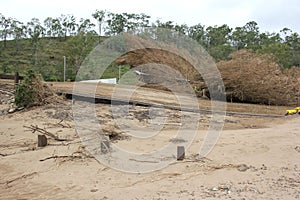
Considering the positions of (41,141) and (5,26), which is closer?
(41,141)

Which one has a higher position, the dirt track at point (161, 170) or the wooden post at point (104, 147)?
A: the wooden post at point (104, 147)

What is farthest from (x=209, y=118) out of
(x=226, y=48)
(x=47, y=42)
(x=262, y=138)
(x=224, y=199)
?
(x=47, y=42)

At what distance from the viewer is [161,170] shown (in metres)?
4.77

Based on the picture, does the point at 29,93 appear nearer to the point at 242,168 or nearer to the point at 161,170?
the point at 161,170

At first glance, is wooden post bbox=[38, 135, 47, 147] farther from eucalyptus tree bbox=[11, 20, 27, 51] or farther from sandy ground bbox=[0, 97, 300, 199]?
eucalyptus tree bbox=[11, 20, 27, 51]

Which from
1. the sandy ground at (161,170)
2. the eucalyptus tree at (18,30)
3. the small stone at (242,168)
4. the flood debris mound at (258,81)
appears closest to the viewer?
the sandy ground at (161,170)

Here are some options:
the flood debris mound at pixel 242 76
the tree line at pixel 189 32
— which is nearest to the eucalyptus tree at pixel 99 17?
the tree line at pixel 189 32

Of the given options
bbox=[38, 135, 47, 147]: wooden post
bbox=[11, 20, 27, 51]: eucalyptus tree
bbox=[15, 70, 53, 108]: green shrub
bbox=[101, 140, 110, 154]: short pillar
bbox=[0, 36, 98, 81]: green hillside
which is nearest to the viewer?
bbox=[101, 140, 110, 154]: short pillar

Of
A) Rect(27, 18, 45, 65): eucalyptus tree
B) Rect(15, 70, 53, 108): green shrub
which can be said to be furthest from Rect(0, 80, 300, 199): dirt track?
Rect(27, 18, 45, 65): eucalyptus tree

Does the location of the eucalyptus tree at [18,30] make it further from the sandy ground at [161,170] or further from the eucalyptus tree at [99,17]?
the sandy ground at [161,170]

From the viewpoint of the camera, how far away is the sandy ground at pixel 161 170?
3.96 meters

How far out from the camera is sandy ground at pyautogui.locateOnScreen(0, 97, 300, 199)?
3.96 m

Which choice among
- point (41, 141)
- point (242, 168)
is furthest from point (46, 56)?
point (242, 168)

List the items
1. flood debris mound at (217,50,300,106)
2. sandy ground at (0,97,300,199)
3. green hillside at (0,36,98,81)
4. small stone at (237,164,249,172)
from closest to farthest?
sandy ground at (0,97,300,199) → small stone at (237,164,249,172) → flood debris mound at (217,50,300,106) → green hillside at (0,36,98,81)
